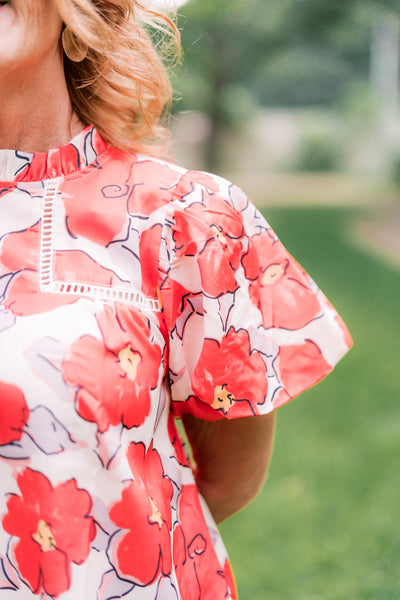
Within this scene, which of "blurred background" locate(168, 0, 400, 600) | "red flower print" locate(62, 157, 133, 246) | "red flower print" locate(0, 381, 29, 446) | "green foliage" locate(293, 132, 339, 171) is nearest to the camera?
"red flower print" locate(0, 381, 29, 446)

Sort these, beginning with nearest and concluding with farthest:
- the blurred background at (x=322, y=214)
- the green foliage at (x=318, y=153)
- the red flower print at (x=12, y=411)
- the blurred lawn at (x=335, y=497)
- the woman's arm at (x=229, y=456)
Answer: the red flower print at (x=12, y=411)
the woman's arm at (x=229, y=456)
the blurred lawn at (x=335, y=497)
the blurred background at (x=322, y=214)
the green foliage at (x=318, y=153)

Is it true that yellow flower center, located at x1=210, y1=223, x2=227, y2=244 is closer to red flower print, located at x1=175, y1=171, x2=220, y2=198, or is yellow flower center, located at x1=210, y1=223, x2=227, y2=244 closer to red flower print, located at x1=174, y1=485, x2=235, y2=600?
red flower print, located at x1=175, y1=171, x2=220, y2=198

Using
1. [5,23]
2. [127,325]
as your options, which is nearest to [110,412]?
[127,325]

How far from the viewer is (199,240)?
3.76 ft

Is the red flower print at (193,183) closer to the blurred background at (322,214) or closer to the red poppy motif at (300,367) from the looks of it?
the red poppy motif at (300,367)

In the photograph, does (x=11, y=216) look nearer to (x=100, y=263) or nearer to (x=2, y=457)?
(x=100, y=263)

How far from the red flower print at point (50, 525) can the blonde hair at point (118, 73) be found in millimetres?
546

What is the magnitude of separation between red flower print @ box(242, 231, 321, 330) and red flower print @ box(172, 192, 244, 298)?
0.18 ft

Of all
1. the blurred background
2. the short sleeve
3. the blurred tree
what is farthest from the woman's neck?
the blurred tree

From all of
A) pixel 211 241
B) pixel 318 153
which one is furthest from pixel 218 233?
pixel 318 153

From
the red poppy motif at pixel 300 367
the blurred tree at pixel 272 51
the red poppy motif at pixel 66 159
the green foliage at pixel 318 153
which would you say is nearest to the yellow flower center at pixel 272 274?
the red poppy motif at pixel 300 367

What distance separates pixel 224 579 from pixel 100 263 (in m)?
0.54

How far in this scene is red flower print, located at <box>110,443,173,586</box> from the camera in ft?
3.49

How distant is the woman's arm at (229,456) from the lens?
1.37m
